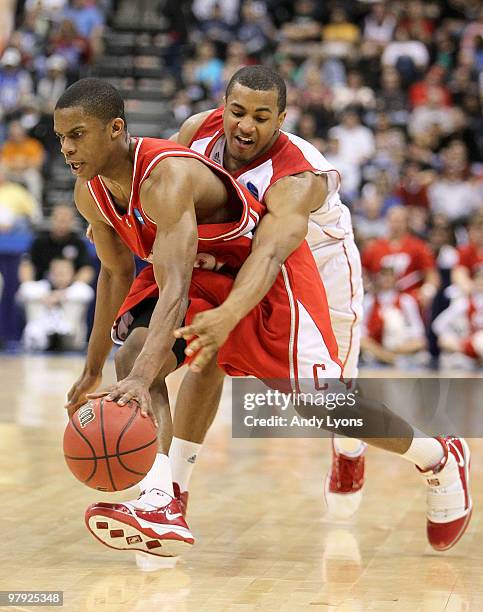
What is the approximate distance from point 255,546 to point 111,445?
1.01 meters

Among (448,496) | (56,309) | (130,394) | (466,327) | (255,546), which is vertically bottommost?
(466,327)

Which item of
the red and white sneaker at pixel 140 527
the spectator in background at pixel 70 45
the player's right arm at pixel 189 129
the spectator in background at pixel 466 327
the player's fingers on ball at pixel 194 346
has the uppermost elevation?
the spectator in background at pixel 70 45

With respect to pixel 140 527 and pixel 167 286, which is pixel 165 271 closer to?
pixel 167 286

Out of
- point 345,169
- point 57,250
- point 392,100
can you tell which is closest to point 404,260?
point 345,169

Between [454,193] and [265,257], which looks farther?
[454,193]

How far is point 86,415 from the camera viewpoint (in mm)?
3746

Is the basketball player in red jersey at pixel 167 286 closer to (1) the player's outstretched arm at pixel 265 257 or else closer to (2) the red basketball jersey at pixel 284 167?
(1) the player's outstretched arm at pixel 265 257

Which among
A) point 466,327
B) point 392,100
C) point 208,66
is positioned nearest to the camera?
point 466,327

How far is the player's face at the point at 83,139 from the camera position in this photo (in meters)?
3.84

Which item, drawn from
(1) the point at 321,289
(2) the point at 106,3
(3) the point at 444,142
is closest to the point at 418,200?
(3) the point at 444,142

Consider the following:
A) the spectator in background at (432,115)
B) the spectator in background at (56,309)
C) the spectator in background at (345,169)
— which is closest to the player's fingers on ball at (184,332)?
the spectator in background at (56,309)

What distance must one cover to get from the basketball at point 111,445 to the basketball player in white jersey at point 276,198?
0.61 m

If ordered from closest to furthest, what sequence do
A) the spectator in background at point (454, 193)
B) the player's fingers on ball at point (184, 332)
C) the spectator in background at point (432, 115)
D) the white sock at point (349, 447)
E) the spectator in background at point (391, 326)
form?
the player's fingers on ball at point (184, 332) < the white sock at point (349, 447) < the spectator in background at point (391, 326) < the spectator in background at point (454, 193) < the spectator in background at point (432, 115)

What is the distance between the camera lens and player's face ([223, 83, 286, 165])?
4398 mm
